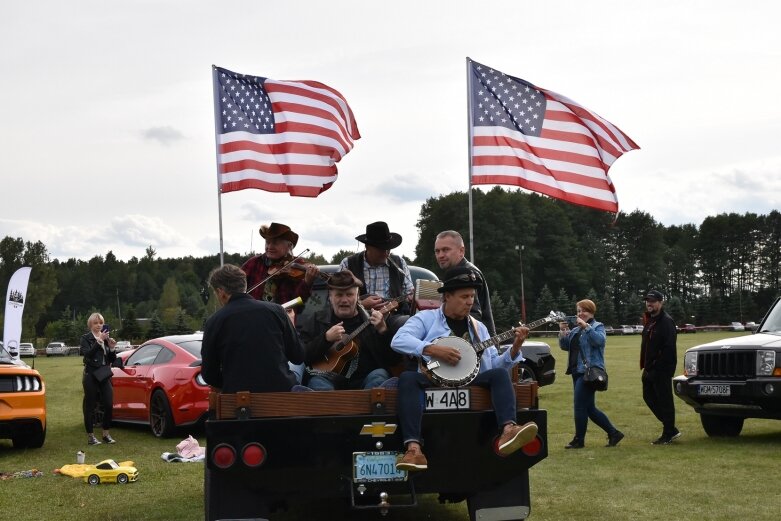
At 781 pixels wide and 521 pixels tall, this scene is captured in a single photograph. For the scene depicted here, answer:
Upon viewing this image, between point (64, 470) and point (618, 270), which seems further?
point (618, 270)

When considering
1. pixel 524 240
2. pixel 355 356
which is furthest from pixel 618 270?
pixel 355 356

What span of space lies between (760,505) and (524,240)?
96.4 m

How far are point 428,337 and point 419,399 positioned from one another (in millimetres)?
543

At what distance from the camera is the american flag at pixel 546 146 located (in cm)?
1341

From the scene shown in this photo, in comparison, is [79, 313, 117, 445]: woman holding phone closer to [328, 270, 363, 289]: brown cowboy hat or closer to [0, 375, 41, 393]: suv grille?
[0, 375, 41, 393]: suv grille

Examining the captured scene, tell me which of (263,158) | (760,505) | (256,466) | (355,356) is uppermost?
(263,158)

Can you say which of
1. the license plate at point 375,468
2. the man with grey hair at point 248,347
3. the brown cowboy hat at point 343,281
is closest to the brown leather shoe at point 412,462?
the license plate at point 375,468

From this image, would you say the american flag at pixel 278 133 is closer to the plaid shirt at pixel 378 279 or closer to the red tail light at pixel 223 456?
the plaid shirt at pixel 378 279

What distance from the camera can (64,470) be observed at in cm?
1134

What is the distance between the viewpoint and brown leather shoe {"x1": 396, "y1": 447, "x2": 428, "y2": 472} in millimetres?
6539

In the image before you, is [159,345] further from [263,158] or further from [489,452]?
[489,452]

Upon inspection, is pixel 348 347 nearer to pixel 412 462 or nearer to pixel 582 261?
pixel 412 462

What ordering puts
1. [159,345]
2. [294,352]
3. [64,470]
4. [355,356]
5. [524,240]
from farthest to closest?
[524,240] < [159,345] < [64,470] < [355,356] < [294,352]

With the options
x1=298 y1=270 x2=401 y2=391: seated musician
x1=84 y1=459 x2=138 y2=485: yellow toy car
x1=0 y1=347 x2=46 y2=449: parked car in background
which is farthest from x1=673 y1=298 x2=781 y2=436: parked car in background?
x1=0 y1=347 x2=46 y2=449: parked car in background
